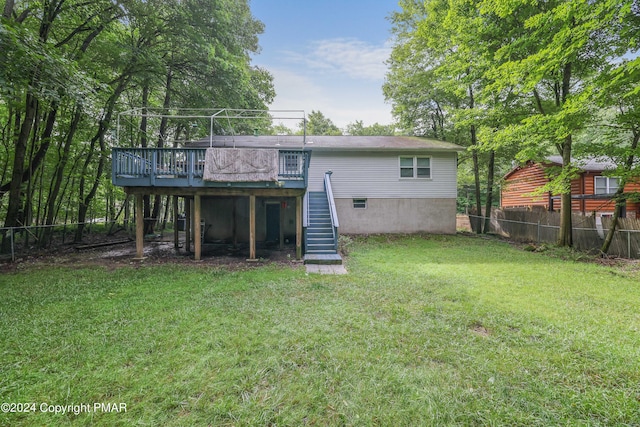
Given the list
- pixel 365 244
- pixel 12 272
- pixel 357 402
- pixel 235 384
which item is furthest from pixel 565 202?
pixel 12 272

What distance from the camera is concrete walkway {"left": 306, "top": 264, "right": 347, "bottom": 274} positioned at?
673cm

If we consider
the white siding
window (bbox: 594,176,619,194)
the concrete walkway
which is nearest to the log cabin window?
the concrete walkway

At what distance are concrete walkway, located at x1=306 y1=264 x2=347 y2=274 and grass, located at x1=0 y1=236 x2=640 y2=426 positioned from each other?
0.99m

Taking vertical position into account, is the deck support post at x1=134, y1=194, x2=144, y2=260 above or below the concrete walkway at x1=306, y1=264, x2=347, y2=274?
above

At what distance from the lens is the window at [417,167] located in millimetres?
12844

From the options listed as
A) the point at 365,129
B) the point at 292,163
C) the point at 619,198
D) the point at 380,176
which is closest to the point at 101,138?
the point at 292,163

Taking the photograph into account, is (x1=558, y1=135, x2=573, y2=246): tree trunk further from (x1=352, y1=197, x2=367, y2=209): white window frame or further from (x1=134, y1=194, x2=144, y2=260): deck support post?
(x1=134, y1=194, x2=144, y2=260): deck support post

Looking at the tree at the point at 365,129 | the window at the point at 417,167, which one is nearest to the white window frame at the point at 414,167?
the window at the point at 417,167

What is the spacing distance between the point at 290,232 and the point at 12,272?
847cm

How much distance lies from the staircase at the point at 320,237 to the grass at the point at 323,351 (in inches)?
76.0

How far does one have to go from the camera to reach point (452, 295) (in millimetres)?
4961

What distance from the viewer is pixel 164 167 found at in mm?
7676

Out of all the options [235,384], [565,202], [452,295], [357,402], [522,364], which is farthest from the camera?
[565,202]

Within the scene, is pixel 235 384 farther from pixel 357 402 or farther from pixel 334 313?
pixel 334 313
